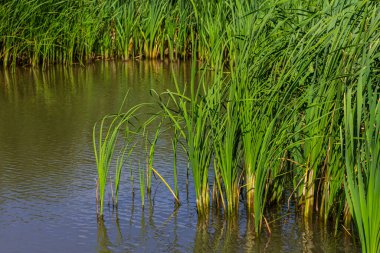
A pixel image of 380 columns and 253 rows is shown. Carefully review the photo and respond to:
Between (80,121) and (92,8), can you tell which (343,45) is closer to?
(80,121)

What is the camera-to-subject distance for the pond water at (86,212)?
4250 mm

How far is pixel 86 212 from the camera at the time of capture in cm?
472

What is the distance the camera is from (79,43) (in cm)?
1064

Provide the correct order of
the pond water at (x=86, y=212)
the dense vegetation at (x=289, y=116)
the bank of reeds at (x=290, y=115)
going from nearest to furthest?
1. the dense vegetation at (x=289, y=116)
2. the bank of reeds at (x=290, y=115)
3. the pond water at (x=86, y=212)

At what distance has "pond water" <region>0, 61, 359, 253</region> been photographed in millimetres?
4250

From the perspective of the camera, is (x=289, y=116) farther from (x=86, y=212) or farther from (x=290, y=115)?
(x=86, y=212)

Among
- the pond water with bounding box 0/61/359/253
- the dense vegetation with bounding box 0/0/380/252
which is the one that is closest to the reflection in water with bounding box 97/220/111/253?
the pond water with bounding box 0/61/359/253

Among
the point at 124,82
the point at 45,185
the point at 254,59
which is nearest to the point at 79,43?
the point at 124,82

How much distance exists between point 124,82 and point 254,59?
4.83 meters

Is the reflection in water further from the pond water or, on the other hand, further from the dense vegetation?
the dense vegetation

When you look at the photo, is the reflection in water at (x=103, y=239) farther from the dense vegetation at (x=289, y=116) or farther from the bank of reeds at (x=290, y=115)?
the bank of reeds at (x=290, y=115)

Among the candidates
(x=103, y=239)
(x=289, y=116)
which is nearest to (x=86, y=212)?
(x=103, y=239)

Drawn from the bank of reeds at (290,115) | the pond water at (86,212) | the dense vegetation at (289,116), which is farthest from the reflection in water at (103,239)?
the bank of reeds at (290,115)

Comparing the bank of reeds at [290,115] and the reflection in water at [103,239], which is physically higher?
the bank of reeds at [290,115]
